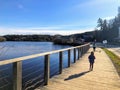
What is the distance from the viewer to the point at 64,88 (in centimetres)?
623

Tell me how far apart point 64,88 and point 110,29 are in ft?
344

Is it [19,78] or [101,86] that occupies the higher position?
[19,78]

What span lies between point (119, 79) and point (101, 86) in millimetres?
1397

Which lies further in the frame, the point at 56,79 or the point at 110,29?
the point at 110,29

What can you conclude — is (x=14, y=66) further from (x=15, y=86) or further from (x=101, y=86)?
(x=101, y=86)

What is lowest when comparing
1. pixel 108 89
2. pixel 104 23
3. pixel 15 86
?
pixel 108 89

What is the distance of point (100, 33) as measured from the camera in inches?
4267

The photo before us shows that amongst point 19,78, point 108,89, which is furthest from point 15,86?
point 108,89

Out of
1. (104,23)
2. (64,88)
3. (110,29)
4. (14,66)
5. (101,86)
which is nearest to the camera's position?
(14,66)

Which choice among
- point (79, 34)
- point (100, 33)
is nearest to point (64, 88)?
point (100, 33)

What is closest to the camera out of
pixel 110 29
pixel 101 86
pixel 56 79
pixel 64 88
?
pixel 64 88

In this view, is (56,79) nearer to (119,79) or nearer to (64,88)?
(64,88)

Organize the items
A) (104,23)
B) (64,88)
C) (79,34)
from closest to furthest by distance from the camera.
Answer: (64,88)
(104,23)
(79,34)

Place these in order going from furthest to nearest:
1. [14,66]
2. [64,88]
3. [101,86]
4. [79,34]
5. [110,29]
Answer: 1. [79,34]
2. [110,29]
3. [101,86]
4. [64,88]
5. [14,66]
